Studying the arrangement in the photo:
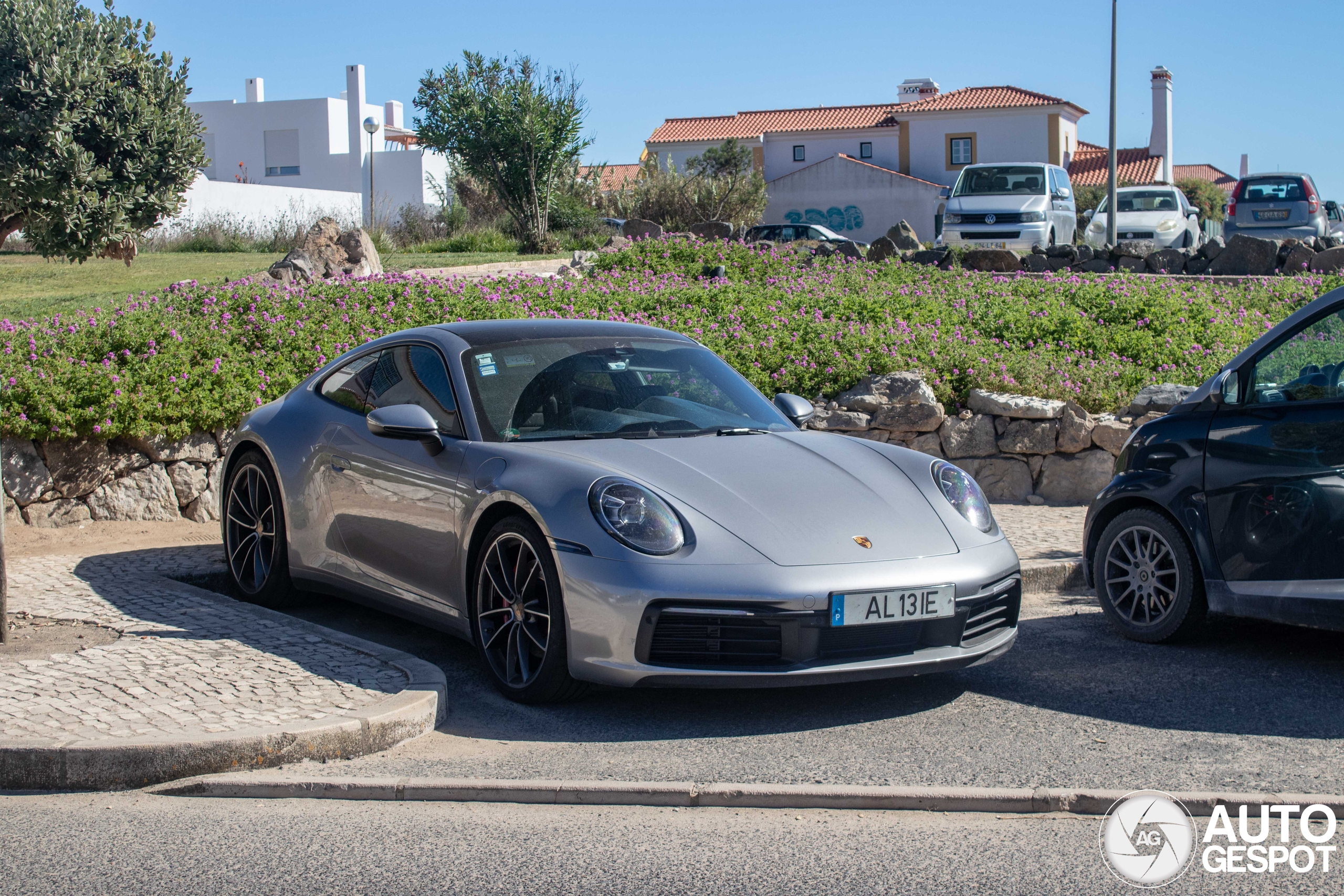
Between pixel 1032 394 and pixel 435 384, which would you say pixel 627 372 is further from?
pixel 1032 394

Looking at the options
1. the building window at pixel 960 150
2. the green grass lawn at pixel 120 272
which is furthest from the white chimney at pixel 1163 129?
the green grass lawn at pixel 120 272

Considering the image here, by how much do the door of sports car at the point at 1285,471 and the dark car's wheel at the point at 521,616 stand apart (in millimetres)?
2775

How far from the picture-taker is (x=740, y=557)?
442 cm

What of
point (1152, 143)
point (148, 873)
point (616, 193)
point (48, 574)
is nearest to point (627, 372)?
point (148, 873)

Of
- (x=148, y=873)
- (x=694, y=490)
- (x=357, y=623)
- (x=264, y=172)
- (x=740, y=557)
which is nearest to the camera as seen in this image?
(x=148, y=873)

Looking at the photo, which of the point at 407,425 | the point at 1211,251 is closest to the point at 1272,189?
the point at 1211,251

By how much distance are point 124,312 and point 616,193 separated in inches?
1271

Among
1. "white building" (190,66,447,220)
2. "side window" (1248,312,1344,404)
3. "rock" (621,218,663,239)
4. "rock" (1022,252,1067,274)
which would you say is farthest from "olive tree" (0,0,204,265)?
"white building" (190,66,447,220)

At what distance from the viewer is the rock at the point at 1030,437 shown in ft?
30.4

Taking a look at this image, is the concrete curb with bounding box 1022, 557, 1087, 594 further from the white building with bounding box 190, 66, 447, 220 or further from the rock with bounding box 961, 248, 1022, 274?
the white building with bounding box 190, 66, 447, 220

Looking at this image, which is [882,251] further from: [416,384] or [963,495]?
[963,495]

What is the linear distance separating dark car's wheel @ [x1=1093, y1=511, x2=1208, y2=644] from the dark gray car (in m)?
21.4

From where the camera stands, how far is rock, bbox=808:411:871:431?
9.48 m

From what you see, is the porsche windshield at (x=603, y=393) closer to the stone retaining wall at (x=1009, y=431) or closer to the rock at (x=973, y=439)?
the stone retaining wall at (x=1009, y=431)
